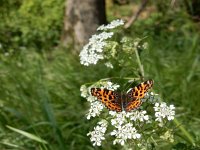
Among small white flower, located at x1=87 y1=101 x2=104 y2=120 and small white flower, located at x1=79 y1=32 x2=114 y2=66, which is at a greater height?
small white flower, located at x1=79 y1=32 x2=114 y2=66

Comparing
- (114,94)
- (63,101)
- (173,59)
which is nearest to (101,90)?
(114,94)

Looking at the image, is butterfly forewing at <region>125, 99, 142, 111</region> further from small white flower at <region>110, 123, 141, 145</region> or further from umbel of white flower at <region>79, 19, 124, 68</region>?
umbel of white flower at <region>79, 19, 124, 68</region>

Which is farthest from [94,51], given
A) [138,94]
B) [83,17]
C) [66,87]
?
[83,17]

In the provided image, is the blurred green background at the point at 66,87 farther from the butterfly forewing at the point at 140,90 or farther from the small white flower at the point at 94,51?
the butterfly forewing at the point at 140,90

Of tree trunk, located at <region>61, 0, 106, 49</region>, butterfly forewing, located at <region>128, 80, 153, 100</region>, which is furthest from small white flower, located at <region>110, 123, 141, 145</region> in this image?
tree trunk, located at <region>61, 0, 106, 49</region>

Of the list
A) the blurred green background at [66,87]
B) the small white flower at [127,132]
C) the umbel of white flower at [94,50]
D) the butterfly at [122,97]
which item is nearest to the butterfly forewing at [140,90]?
the butterfly at [122,97]

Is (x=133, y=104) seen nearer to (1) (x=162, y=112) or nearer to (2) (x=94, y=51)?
(1) (x=162, y=112)

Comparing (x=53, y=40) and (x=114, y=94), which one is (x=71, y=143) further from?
(x=53, y=40)
